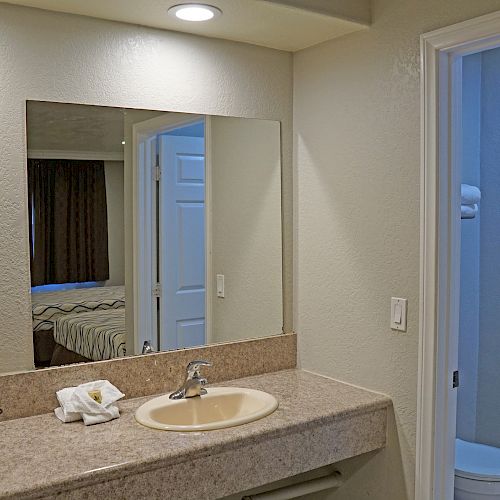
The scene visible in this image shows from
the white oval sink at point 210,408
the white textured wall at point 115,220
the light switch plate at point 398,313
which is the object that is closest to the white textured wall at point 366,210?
the light switch plate at point 398,313

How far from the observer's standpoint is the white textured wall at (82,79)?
1.99 metres

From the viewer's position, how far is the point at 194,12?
207 cm

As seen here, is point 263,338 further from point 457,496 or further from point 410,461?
point 457,496

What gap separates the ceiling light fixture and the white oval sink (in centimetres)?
128

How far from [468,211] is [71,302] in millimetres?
1911

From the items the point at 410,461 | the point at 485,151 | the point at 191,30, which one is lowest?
the point at 410,461

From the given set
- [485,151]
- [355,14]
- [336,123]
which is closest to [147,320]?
[336,123]

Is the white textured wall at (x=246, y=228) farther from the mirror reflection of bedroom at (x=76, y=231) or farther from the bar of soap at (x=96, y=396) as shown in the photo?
the bar of soap at (x=96, y=396)

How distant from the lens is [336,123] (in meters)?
2.38

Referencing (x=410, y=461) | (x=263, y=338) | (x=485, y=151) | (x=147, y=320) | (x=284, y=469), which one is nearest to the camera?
(x=284, y=469)

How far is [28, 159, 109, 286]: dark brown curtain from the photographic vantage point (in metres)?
2.05

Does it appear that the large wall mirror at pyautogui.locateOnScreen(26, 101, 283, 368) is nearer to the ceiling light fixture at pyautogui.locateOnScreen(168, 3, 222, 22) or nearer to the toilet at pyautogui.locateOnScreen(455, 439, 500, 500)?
the ceiling light fixture at pyautogui.locateOnScreen(168, 3, 222, 22)

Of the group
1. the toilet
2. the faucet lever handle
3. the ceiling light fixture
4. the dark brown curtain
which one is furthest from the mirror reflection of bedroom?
the toilet

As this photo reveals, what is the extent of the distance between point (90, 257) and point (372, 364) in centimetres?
106
